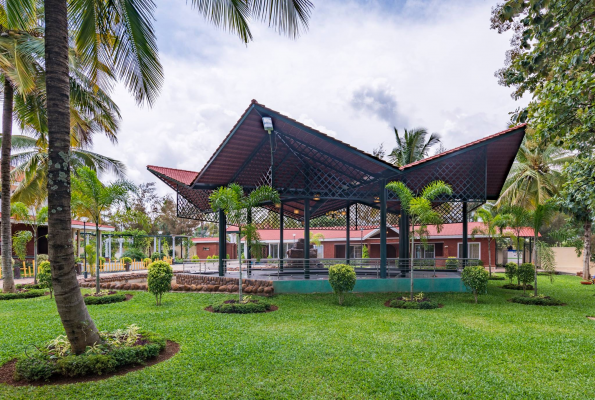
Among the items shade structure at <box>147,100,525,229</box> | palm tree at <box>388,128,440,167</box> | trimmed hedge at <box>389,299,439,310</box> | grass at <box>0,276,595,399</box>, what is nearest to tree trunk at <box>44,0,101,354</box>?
grass at <box>0,276,595,399</box>

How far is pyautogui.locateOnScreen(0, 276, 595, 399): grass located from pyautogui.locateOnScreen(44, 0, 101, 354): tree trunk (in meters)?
0.96

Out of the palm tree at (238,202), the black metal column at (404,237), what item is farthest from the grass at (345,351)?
the black metal column at (404,237)

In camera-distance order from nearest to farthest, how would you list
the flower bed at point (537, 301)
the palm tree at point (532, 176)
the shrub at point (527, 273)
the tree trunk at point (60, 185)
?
the tree trunk at point (60, 185), the flower bed at point (537, 301), the shrub at point (527, 273), the palm tree at point (532, 176)

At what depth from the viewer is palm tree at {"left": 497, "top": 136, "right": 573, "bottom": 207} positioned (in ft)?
72.5

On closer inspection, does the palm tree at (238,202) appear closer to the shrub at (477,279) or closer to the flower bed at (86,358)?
the flower bed at (86,358)

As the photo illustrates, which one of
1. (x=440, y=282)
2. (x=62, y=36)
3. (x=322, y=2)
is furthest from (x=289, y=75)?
(x=440, y=282)

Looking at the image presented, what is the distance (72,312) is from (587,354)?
27.1 ft

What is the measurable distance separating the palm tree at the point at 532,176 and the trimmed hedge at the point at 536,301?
41.0 ft

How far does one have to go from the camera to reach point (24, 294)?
40.1ft

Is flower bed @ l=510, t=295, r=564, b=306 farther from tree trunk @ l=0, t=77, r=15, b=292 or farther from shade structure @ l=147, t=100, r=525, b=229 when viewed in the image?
tree trunk @ l=0, t=77, r=15, b=292

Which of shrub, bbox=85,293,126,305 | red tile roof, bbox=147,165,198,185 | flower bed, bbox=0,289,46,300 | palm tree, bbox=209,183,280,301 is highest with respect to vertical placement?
red tile roof, bbox=147,165,198,185

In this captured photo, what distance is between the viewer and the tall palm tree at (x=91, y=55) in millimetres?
4938

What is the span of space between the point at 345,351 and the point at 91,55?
23.8 feet

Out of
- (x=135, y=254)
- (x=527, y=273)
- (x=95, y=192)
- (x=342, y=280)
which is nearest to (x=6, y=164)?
(x=95, y=192)
